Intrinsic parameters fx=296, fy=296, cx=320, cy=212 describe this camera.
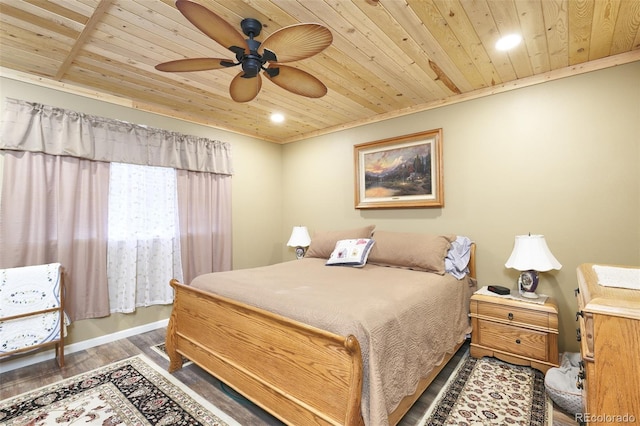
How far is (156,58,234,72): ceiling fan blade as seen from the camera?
1765mm

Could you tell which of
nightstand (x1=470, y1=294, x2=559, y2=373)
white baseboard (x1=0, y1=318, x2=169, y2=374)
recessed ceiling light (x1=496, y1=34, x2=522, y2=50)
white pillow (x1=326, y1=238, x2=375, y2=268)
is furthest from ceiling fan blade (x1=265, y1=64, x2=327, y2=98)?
white baseboard (x1=0, y1=318, x2=169, y2=374)

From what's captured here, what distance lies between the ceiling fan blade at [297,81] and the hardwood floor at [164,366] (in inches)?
85.3

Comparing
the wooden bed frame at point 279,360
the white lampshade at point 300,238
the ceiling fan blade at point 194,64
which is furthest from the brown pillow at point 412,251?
the ceiling fan blade at point 194,64

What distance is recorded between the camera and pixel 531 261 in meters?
2.32

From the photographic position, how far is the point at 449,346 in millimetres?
2199

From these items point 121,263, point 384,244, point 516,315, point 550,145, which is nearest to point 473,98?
point 550,145

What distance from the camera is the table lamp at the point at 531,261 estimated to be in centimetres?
230

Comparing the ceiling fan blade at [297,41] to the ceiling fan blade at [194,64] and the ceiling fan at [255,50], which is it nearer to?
the ceiling fan at [255,50]

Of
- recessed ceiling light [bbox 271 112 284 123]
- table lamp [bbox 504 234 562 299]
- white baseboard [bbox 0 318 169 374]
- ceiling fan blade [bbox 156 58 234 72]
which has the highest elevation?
recessed ceiling light [bbox 271 112 284 123]

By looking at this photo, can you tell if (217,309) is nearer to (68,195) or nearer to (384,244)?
(384,244)

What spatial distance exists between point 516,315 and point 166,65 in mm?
3089

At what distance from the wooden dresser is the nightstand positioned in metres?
1.41

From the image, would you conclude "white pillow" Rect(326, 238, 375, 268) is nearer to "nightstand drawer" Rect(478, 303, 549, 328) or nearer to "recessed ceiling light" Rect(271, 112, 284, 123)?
"nightstand drawer" Rect(478, 303, 549, 328)

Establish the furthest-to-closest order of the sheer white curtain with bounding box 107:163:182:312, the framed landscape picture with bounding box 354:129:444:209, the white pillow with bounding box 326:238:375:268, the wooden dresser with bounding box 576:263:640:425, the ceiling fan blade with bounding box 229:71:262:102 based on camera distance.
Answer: the framed landscape picture with bounding box 354:129:444:209 < the sheer white curtain with bounding box 107:163:182:312 < the white pillow with bounding box 326:238:375:268 < the ceiling fan blade with bounding box 229:71:262:102 < the wooden dresser with bounding box 576:263:640:425
